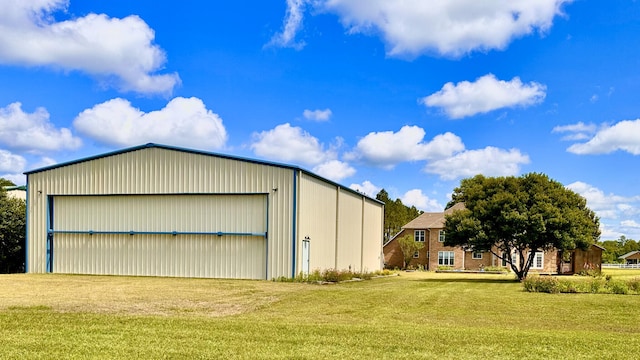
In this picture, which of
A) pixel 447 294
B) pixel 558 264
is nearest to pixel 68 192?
pixel 447 294

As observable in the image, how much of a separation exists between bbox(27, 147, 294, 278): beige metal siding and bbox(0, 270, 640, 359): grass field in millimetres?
7091

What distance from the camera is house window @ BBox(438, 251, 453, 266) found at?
5809cm

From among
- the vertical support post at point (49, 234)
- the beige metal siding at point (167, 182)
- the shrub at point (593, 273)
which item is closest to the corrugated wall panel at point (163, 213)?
the vertical support post at point (49, 234)

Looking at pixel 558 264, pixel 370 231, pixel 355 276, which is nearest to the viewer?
pixel 355 276

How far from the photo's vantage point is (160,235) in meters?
30.8

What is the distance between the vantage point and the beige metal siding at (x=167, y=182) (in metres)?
29.0

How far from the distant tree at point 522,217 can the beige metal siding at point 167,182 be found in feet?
39.1

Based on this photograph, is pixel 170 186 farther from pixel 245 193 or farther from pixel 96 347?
pixel 96 347

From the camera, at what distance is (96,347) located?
1009cm

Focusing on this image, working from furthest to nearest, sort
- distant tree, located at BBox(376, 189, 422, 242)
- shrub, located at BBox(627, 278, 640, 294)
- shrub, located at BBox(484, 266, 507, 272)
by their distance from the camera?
distant tree, located at BBox(376, 189, 422, 242) → shrub, located at BBox(484, 266, 507, 272) → shrub, located at BBox(627, 278, 640, 294)

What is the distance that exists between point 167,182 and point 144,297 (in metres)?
12.7

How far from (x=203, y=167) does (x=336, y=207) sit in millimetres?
9499

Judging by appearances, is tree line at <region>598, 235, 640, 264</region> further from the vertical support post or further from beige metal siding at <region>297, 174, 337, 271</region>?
the vertical support post

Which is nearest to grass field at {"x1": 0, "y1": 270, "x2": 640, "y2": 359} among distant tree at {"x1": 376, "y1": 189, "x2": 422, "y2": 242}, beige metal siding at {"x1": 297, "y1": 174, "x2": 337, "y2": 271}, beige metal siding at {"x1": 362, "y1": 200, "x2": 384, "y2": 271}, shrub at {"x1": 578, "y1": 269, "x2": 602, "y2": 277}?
beige metal siding at {"x1": 297, "y1": 174, "x2": 337, "y2": 271}
